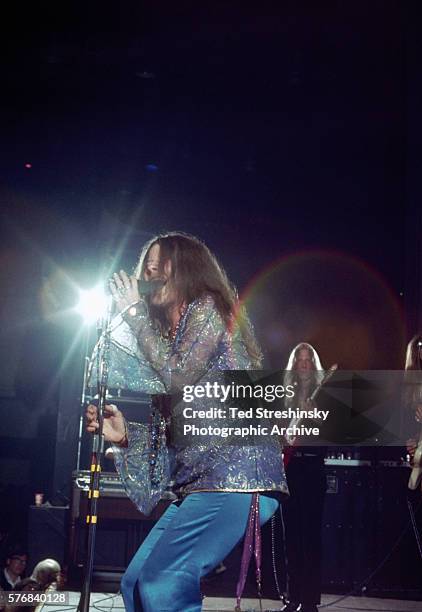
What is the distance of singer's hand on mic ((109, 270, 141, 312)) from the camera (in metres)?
2.31

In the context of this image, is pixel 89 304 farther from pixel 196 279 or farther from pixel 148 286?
pixel 196 279

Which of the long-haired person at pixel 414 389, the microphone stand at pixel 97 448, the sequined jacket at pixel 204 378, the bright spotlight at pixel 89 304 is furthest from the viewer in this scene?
the bright spotlight at pixel 89 304

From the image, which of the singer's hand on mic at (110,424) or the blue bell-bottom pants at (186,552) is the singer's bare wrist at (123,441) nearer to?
the singer's hand on mic at (110,424)

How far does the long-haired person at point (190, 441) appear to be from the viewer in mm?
1802

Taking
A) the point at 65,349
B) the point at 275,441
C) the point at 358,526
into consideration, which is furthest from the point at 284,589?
the point at 275,441

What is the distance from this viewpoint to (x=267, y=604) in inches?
199

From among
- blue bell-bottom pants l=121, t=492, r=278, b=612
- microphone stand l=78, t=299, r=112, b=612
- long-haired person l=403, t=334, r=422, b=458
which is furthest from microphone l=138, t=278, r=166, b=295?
long-haired person l=403, t=334, r=422, b=458

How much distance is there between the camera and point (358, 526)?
5461 mm

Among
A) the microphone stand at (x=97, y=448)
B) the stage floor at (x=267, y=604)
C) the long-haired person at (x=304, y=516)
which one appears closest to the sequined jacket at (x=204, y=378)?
the microphone stand at (x=97, y=448)

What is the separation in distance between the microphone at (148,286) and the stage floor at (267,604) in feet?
10.1

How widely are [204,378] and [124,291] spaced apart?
21.3 inches

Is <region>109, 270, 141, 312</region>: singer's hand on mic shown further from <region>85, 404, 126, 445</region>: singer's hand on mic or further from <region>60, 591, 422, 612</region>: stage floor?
<region>60, 591, 422, 612</region>: stage floor

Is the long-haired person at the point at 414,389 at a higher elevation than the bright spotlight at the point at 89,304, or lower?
lower

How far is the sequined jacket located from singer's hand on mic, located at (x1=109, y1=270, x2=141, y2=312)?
109 mm
